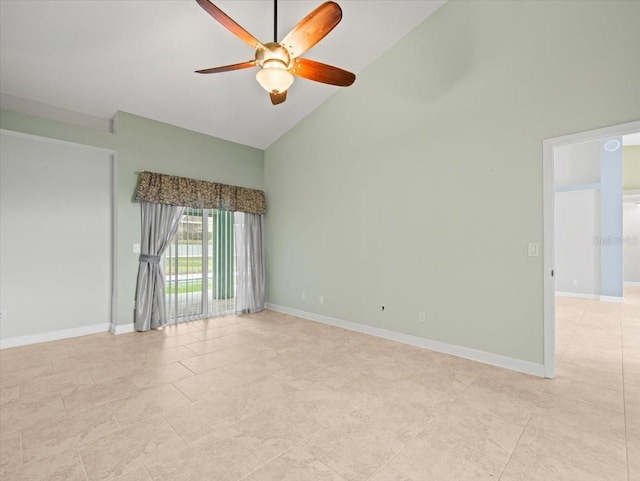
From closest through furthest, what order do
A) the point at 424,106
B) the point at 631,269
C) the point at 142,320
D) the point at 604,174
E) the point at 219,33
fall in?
the point at 219,33 → the point at 424,106 → the point at 142,320 → the point at 604,174 → the point at 631,269

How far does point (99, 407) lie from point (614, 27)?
5326 millimetres

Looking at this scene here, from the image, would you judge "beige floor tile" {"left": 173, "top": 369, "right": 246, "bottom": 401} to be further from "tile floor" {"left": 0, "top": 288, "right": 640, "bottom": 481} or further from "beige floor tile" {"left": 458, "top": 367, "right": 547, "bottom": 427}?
"beige floor tile" {"left": 458, "top": 367, "right": 547, "bottom": 427}

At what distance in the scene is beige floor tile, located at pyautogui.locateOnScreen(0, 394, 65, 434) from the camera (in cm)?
222

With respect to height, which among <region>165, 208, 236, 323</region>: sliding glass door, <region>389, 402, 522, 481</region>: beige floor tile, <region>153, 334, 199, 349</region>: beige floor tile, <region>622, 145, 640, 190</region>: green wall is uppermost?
<region>622, 145, 640, 190</region>: green wall

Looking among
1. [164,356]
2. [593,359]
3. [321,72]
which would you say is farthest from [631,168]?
[164,356]

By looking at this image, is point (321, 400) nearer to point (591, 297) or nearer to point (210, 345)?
point (210, 345)

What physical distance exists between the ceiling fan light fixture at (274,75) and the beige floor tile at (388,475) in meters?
2.78

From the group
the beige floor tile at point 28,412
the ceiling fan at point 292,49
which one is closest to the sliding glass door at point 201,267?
the beige floor tile at point 28,412

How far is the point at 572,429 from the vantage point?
6.97ft

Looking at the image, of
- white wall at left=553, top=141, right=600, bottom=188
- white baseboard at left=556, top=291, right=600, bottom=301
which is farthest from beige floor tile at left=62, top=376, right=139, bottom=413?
white wall at left=553, top=141, right=600, bottom=188

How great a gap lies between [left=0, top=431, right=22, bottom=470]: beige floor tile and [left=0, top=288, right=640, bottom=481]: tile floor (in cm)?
1

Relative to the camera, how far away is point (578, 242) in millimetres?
7172

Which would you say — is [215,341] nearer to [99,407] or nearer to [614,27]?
[99,407]

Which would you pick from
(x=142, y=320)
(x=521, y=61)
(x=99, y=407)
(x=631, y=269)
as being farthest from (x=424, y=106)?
(x=631, y=269)
